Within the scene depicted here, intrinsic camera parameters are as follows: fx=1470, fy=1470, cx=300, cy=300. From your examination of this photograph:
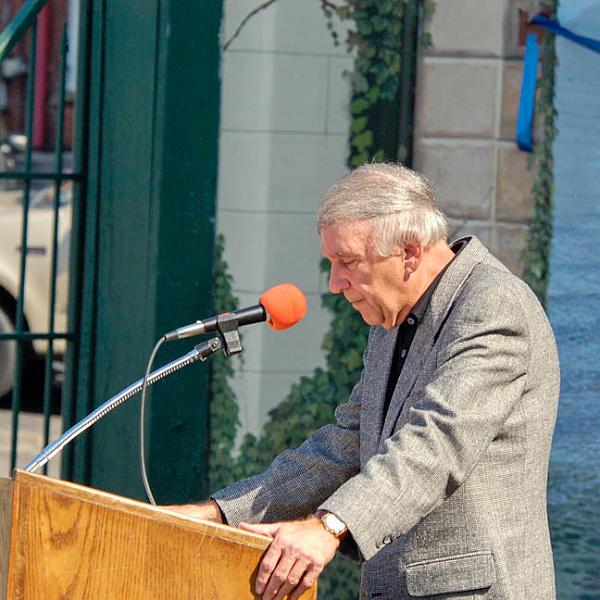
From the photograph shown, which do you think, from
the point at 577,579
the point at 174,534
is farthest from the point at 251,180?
the point at 174,534

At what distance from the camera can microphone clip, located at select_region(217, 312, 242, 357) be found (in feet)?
9.55

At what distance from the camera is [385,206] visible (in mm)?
2914

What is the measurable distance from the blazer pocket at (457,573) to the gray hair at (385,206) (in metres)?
0.62

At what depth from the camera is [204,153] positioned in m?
5.06

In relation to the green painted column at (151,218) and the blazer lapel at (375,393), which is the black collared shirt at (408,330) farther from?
the green painted column at (151,218)

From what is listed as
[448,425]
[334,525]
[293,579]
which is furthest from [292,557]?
[448,425]

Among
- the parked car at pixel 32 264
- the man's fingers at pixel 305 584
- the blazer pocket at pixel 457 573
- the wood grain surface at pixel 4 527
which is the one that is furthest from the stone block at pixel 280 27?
the man's fingers at pixel 305 584

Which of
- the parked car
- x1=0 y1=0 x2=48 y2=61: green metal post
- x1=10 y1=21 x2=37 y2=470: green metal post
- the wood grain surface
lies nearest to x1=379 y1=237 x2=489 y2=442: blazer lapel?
the wood grain surface

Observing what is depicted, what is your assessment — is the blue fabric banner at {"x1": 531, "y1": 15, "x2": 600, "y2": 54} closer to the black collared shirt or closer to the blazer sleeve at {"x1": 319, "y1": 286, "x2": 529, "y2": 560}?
the black collared shirt

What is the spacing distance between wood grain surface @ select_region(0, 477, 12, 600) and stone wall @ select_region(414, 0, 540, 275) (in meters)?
2.65

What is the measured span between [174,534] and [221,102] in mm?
2792

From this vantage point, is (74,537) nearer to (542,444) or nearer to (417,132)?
Result: (542,444)

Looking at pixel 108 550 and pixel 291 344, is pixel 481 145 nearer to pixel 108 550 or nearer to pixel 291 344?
pixel 291 344

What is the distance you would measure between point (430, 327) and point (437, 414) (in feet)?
0.89
